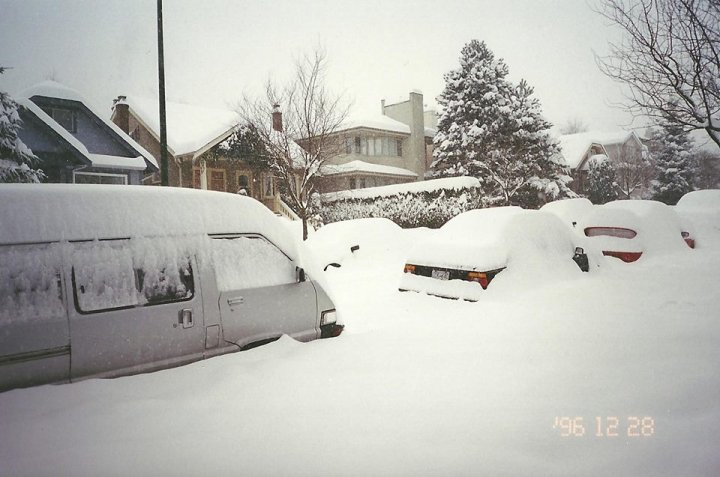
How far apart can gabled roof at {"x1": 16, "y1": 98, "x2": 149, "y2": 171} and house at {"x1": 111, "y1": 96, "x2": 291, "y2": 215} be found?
7.27 feet

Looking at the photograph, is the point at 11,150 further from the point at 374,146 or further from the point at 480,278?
the point at 374,146

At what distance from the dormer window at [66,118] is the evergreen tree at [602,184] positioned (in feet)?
103

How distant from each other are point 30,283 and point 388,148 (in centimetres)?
3155

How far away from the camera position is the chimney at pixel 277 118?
49.8 ft

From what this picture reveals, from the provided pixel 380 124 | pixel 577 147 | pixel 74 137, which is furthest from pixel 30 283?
pixel 577 147

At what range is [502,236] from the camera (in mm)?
6051

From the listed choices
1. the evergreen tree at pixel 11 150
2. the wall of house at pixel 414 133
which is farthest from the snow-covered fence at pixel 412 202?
the evergreen tree at pixel 11 150

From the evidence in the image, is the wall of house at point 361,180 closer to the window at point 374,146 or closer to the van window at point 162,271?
the window at point 374,146

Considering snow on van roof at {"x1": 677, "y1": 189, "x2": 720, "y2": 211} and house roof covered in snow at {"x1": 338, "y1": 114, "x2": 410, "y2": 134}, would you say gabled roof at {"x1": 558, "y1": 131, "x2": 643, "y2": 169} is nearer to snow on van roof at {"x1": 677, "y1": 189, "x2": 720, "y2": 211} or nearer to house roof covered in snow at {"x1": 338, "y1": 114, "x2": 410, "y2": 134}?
house roof covered in snow at {"x1": 338, "y1": 114, "x2": 410, "y2": 134}

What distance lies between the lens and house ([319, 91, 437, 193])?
99.0ft

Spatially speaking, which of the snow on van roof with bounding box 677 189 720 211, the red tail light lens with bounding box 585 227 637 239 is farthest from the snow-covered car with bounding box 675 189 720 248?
the red tail light lens with bounding box 585 227 637 239

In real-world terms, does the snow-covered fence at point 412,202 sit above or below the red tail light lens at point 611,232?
above

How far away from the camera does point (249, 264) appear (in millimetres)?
3484

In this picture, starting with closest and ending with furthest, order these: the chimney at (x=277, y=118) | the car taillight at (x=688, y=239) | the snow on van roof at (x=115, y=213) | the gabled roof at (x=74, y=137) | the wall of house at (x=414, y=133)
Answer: the snow on van roof at (x=115, y=213) → the car taillight at (x=688, y=239) → the gabled roof at (x=74, y=137) → the chimney at (x=277, y=118) → the wall of house at (x=414, y=133)
